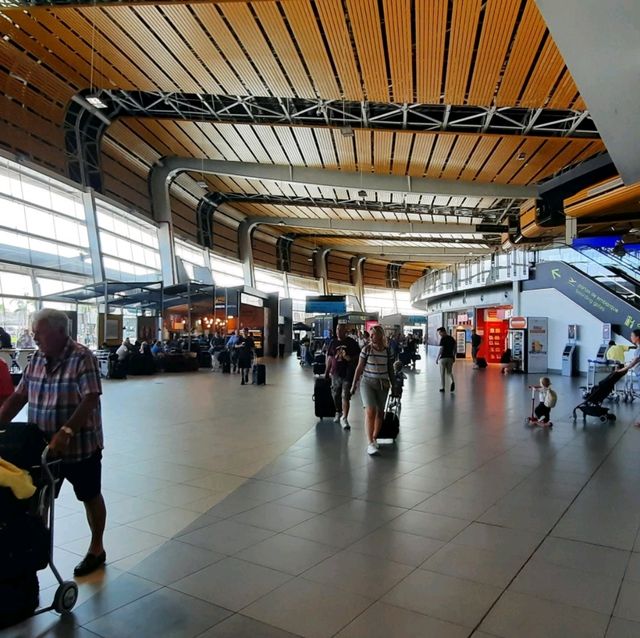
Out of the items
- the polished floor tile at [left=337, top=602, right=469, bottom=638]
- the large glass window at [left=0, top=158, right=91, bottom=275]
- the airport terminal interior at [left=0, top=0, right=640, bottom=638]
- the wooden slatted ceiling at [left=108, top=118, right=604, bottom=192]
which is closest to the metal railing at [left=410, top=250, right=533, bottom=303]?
the airport terminal interior at [left=0, top=0, right=640, bottom=638]

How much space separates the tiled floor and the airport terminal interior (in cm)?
2

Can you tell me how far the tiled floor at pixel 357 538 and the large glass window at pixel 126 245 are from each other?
15.6 meters

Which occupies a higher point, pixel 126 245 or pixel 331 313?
pixel 126 245

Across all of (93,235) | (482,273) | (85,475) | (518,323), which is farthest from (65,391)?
(482,273)

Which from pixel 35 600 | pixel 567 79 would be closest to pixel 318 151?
pixel 567 79

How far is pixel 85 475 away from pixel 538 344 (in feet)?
63.4

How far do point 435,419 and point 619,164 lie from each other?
614cm

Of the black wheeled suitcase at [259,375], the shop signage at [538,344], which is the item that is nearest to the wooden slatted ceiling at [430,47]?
the black wheeled suitcase at [259,375]

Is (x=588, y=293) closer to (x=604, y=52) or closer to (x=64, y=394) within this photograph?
(x=604, y=52)

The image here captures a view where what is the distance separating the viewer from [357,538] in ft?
11.5

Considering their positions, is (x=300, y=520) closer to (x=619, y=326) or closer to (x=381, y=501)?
(x=381, y=501)

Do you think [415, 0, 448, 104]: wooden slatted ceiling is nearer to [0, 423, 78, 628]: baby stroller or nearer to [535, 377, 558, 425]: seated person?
[535, 377, 558, 425]: seated person

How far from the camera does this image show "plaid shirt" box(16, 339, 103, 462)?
9.34 ft

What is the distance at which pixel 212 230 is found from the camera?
105 feet
